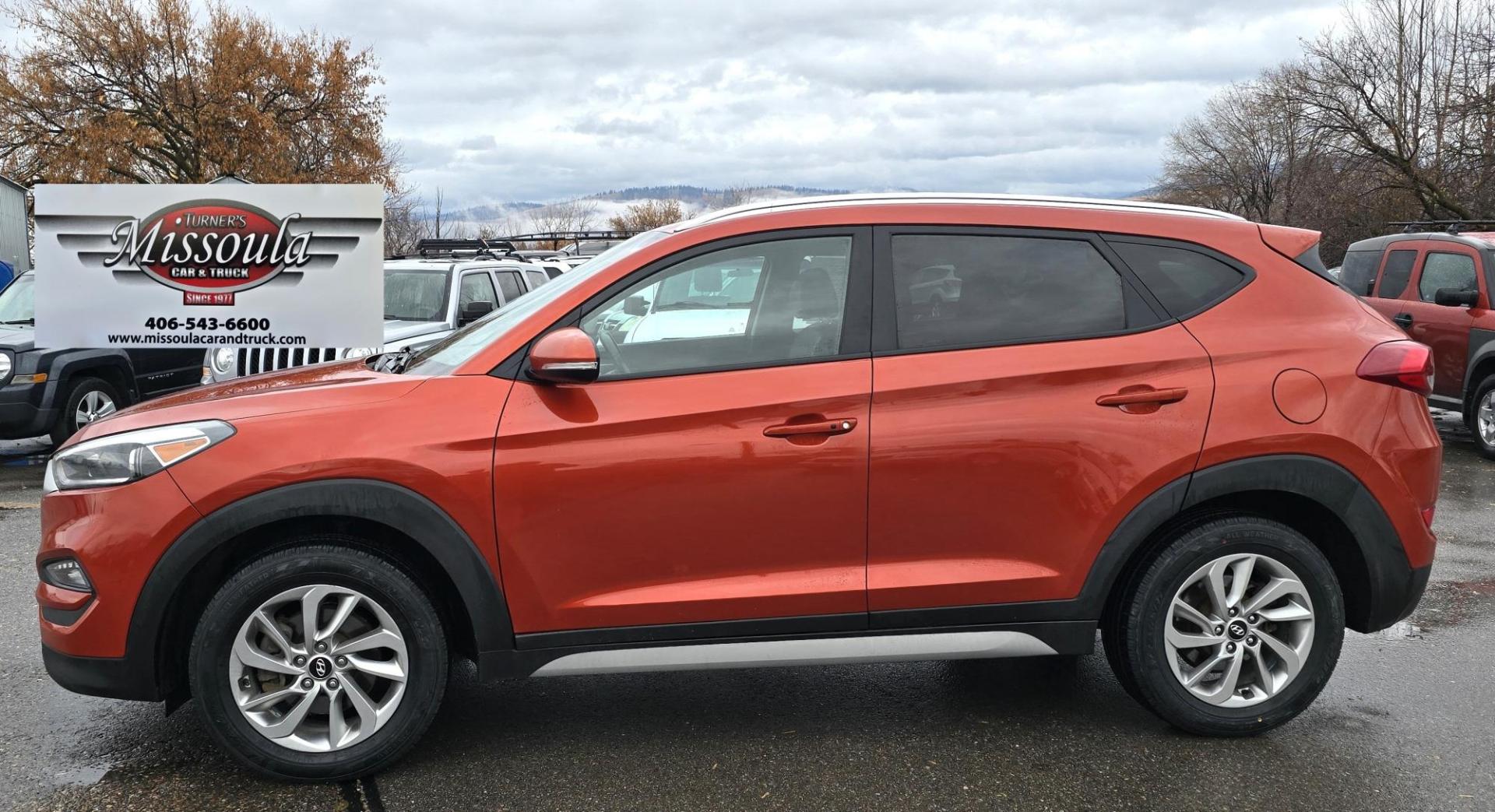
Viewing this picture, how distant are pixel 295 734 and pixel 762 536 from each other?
153 cm

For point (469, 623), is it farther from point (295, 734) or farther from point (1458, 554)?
point (1458, 554)

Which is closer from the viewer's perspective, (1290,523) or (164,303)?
(1290,523)

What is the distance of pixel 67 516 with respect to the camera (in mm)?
3246

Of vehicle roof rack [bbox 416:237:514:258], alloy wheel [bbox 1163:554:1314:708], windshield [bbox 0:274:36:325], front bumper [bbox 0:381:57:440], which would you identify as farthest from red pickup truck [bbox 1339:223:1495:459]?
Result: windshield [bbox 0:274:36:325]

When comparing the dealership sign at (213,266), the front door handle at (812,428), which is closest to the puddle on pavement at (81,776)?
the front door handle at (812,428)

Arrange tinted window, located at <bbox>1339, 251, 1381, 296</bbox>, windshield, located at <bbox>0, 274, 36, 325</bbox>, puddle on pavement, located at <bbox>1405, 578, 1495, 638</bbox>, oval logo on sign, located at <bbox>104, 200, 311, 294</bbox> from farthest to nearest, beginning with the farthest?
tinted window, located at <bbox>1339, 251, 1381, 296</bbox>, windshield, located at <bbox>0, 274, 36, 325</bbox>, oval logo on sign, located at <bbox>104, 200, 311, 294</bbox>, puddle on pavement, located at <bbox>1405, 578, 1495, 638</bbox>

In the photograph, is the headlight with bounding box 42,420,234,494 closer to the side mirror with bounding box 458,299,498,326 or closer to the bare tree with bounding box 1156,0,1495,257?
the side mirror with bounding box 458,299,498,326

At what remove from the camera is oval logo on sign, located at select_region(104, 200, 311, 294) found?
8773 mm

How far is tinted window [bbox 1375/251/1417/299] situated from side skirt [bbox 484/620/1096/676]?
909 cm

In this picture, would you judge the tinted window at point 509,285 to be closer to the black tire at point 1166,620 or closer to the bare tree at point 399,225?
the black tire at point 1166,620

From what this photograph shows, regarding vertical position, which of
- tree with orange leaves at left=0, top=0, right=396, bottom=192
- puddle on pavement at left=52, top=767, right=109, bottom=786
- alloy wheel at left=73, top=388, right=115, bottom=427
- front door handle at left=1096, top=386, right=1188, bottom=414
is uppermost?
tree with orange leaves at left=0, top=0, right=396, bottom=192

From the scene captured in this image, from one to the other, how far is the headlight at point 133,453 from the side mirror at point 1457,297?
1029 centimetres

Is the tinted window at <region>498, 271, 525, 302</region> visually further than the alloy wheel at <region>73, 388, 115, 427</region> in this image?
Yes

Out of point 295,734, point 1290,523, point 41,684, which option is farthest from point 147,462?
point 1290,523
